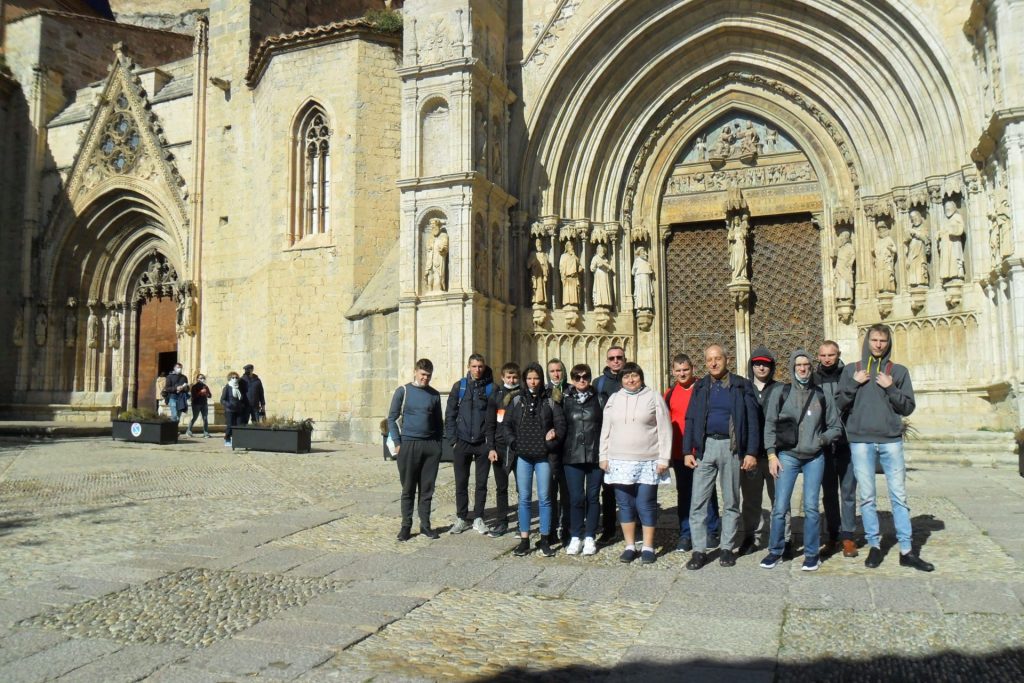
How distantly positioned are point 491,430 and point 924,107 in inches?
384

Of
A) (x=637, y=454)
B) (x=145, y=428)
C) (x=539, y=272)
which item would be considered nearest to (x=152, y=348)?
(x=145, y=428)

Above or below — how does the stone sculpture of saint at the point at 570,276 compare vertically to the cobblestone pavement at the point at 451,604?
above

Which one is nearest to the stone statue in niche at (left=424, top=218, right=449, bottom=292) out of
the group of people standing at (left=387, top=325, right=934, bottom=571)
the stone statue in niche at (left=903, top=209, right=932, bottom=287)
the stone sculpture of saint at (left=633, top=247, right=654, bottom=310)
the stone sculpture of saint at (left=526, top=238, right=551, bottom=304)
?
the stone sculpture of saint at (left=526, top=238, right=551, bottom=304)

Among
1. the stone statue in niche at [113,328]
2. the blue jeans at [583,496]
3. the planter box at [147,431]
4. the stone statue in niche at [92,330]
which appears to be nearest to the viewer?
the blue jeans at [583,496]

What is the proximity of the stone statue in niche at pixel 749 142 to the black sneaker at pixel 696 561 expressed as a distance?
11148 millimetres

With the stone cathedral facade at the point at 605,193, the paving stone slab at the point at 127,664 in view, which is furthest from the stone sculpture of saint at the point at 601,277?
the paving stone slab at the point at 127,664

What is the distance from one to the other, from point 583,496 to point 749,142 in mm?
10848

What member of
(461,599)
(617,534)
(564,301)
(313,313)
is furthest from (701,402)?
(313,313)

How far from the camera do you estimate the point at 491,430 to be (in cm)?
687

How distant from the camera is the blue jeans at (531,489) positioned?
6266 mm

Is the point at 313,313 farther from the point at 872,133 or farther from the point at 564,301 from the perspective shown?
the point at 872,133

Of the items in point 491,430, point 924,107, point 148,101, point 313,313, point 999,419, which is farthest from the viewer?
point 148,101

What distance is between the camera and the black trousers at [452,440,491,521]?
6.98 meters

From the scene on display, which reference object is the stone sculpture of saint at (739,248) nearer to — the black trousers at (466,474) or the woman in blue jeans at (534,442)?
the black trousers at (466,474)
